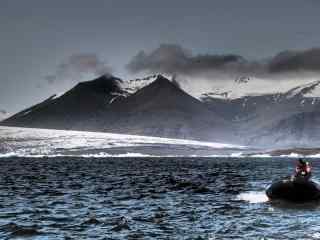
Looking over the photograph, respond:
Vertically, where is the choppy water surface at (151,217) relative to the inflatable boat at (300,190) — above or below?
below

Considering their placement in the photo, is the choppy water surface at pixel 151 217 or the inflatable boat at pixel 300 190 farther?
the inflatable boat at pixel 300 190

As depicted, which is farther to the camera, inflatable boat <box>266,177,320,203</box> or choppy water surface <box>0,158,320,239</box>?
inflatable boat <box>266,177,320,203</box>

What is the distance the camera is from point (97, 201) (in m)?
47.2

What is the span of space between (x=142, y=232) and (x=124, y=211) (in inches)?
354

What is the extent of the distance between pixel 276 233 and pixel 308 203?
41.6ft

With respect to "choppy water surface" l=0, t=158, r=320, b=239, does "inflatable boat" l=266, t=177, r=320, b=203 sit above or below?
above

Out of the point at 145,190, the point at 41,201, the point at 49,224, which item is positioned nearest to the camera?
the point at 49,224

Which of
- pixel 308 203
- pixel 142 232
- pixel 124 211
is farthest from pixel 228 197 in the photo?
pixel 142 232

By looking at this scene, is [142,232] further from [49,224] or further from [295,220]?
[295,220]

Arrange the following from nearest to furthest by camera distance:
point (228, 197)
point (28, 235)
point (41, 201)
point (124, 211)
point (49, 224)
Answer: point (28, 235) → point (49, 224) → point (124, 211) → point (41, 201) → point (228, 197)

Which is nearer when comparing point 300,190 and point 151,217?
point 151,217

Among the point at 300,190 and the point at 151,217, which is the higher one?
the point at 300,190

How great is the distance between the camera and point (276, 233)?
1208 inches

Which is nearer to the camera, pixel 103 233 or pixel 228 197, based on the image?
pixel 103 233
